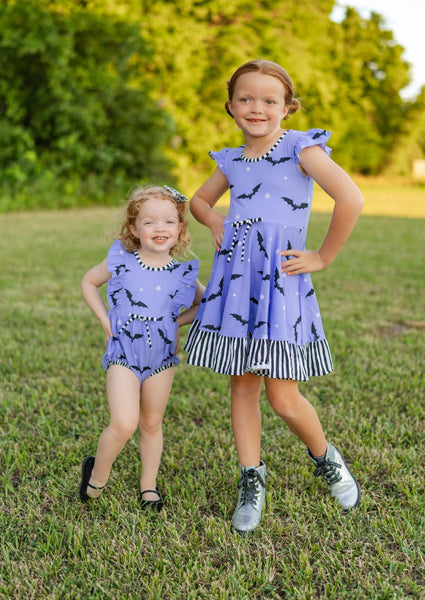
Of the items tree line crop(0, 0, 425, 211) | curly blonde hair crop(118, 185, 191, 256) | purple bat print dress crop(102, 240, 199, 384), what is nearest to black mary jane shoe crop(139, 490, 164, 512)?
purple bat print dress crop(102, 240, 199, 384)

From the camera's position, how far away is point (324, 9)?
25797 millimetres

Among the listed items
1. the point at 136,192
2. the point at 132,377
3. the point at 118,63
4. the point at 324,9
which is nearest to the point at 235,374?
the point at 132,377

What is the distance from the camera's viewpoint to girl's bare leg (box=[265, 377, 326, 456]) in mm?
2088

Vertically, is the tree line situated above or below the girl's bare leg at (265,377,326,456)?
above

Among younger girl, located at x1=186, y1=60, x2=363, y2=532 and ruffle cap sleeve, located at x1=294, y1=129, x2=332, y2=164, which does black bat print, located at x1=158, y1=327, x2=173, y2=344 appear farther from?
ruffle cap sleeve, located at x1=294, y1=129, x2=332, y2=164

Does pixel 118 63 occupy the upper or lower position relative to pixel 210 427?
upper

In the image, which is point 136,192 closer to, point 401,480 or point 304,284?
point 304,284

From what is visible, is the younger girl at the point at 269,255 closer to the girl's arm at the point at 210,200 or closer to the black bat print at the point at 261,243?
the black bat print at the point at 261,243

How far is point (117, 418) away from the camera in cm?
205

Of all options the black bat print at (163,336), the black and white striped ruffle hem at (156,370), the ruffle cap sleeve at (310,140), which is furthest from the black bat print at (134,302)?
the ruffle cap sleeve at (310,140)

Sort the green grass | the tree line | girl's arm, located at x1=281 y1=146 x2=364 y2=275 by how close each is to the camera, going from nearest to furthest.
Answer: the green grass → girl's arm, located at x1=281 y1=146 x2=364 y2=275 → the tree line

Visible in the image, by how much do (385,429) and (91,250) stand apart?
18.2ft

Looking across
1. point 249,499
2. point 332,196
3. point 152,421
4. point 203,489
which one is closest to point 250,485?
point 249,499

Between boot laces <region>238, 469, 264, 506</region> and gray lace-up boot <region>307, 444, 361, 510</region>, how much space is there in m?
0.26
